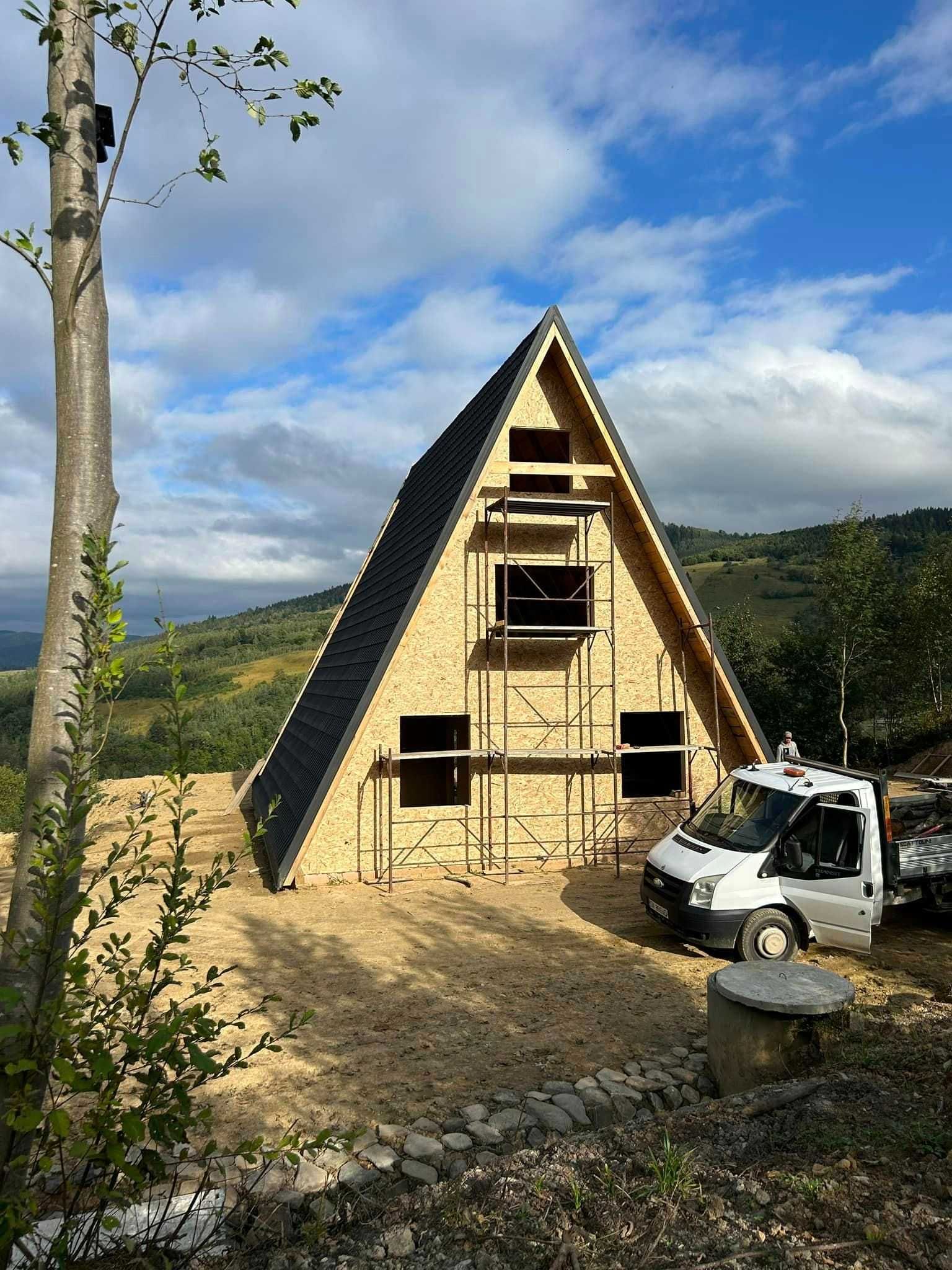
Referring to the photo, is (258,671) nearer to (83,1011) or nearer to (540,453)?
(540,453)

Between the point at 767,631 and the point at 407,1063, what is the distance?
233 ft

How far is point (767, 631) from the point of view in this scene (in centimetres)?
7150

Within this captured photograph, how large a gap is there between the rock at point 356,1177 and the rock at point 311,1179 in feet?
0.21

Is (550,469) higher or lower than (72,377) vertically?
higher

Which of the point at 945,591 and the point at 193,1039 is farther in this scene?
the point at 945,591

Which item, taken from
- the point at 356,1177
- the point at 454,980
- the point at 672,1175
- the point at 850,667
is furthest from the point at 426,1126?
the point at 850,667

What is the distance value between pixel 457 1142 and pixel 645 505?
33.1 ft

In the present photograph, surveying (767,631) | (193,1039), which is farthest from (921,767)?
(767,631)

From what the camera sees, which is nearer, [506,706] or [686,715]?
[506,706]

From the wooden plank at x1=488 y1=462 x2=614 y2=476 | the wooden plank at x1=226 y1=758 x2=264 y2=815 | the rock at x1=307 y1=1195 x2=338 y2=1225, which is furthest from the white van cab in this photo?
the wooden plank at x1=226 y1=758 x2=264 y2=815

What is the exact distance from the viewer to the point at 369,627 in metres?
14.4

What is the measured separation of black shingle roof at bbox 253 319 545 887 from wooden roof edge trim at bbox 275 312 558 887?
21 mm

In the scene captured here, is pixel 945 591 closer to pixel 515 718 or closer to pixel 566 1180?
pixel 515 718

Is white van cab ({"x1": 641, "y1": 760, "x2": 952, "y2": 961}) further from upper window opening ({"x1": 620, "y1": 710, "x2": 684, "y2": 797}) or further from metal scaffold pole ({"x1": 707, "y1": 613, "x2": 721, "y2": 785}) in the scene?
upper window opening ({"x1": 620, "y1": 710, "x2": 684, "y2": 797})
